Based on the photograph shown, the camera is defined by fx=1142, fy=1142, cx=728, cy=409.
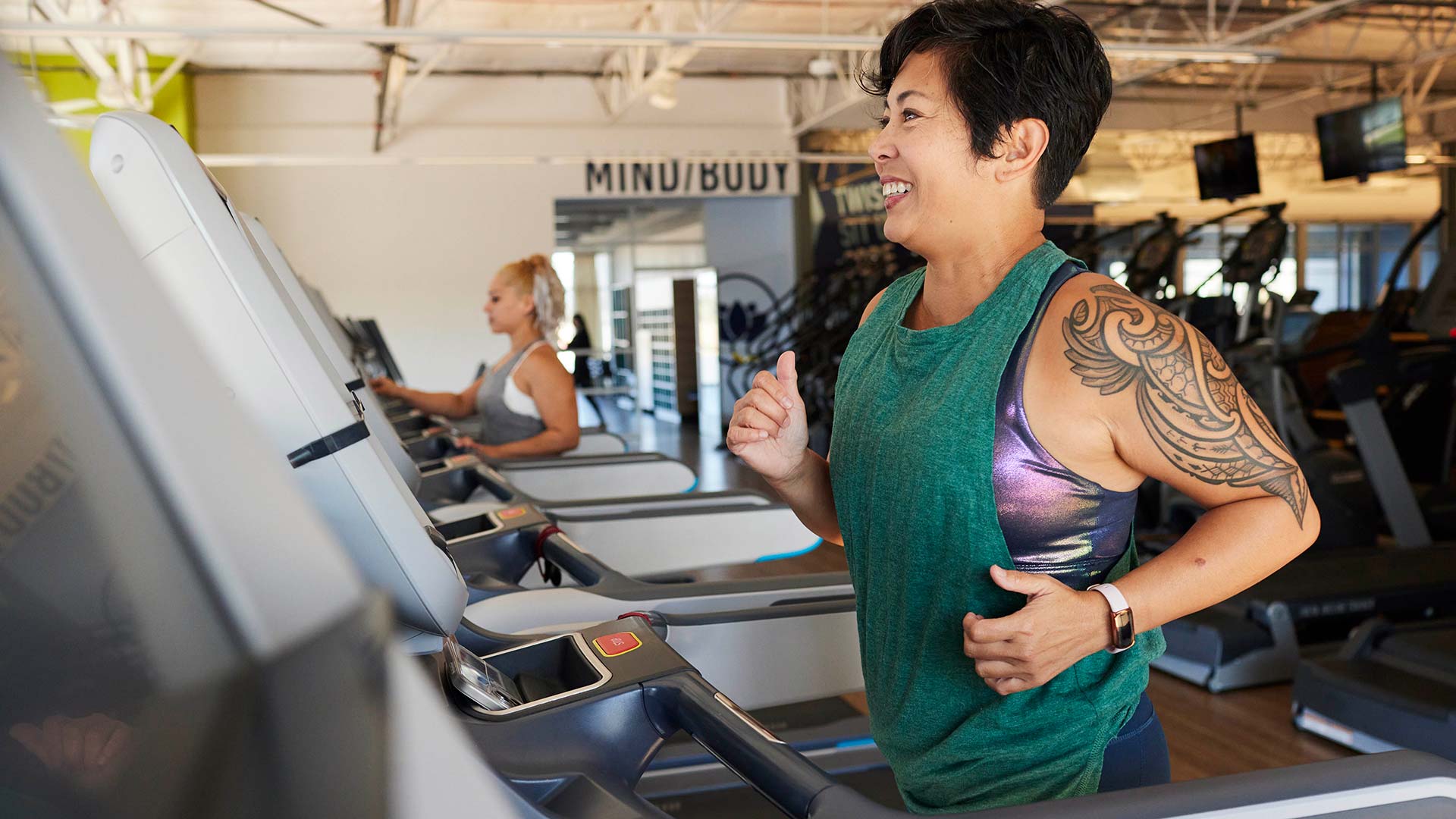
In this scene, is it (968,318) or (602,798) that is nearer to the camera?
(602,798)

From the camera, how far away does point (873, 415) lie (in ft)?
4.06

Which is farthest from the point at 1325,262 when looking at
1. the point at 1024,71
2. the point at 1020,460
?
the point at 1020,460

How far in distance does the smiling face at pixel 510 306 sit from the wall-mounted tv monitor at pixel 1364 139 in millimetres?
8204

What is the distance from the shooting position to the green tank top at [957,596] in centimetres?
110

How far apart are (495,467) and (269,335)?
251 centimetres

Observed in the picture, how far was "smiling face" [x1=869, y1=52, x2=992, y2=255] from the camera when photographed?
118 cm

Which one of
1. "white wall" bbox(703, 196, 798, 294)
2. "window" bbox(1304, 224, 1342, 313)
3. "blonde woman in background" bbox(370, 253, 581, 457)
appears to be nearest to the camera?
"blonde woman in background" bbox(370, 253, 581, 457)

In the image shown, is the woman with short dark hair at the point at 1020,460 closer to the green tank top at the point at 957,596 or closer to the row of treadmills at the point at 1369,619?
the green tank top at the point at 957,596

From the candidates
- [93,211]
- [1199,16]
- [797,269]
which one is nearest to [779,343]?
[797,269]

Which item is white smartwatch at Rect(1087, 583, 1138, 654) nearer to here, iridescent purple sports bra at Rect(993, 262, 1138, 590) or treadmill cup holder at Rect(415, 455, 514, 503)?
iridescent purple sports bra at Rect(993, 262, 1138, 590)

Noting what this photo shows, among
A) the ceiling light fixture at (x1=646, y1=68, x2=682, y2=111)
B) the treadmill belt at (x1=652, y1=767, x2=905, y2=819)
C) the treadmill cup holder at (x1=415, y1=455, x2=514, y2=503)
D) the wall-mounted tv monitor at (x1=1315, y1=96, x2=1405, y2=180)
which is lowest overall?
the treadmill belt at (x1=652, y1=767, x2=905, y2=819)

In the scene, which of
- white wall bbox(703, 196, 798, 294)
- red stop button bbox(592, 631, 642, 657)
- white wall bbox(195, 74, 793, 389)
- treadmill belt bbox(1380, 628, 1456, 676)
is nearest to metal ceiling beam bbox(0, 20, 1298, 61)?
treadmill belt bbox(1380, 628, 1456, 676)

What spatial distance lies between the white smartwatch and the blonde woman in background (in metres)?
2.98

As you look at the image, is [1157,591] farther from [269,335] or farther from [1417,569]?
[1417,569]
